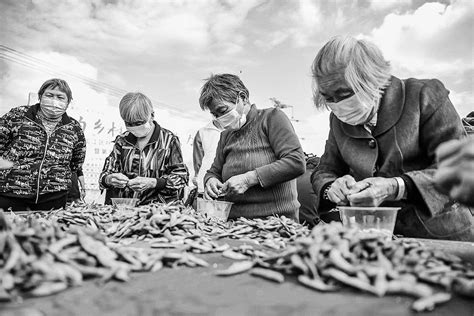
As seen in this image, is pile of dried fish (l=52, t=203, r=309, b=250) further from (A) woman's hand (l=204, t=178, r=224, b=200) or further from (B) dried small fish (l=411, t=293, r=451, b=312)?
(B) dried small fish (l=411, t=293, r=451, b=312)

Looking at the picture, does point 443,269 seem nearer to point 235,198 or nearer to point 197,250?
point 197,250

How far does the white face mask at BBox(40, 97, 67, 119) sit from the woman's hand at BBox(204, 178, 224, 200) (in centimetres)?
153

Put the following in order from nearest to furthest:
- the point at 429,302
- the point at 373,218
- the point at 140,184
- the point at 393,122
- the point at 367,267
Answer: the point at 429,302 < the point at 367,267 < the point at 373,218 < the point at 393,122 < the point at 140,184

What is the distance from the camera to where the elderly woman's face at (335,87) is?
1739 millimetres

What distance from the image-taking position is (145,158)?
295 centimetres

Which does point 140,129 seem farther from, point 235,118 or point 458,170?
point 458,170

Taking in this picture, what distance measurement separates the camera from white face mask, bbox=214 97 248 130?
245 cm

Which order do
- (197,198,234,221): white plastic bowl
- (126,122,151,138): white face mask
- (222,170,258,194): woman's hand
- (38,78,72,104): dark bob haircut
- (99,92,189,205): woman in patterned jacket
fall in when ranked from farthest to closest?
(38,78,72,104): dark bob haircut, (126,122,151,138): white face mask, (99,92,189,205): woman in patterned jacket, (222,170,258,194): woman's hand, (197,198,234,221): white plastic bowl

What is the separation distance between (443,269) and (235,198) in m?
1.47

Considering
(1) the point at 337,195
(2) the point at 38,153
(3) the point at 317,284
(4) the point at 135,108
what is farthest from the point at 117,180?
(3) the point at 317,284

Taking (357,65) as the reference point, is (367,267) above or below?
below

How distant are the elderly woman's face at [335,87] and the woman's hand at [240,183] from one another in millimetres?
616

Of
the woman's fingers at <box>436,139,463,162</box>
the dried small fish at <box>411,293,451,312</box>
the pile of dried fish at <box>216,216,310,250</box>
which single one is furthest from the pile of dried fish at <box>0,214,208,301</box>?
the woman's fingers at <box>436,139,463,162</box>

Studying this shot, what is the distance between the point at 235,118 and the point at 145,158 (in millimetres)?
873
